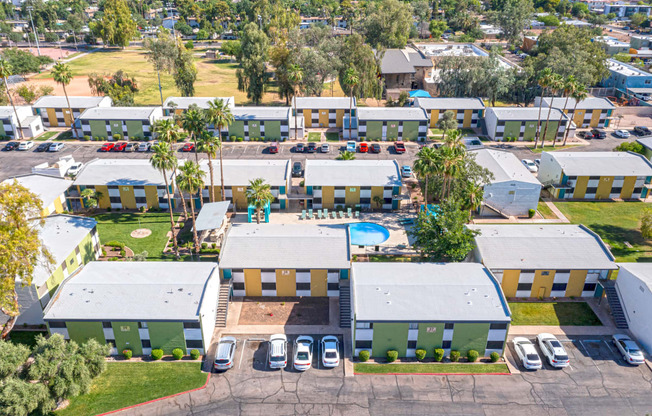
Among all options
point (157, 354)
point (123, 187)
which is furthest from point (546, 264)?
point (123, 187)

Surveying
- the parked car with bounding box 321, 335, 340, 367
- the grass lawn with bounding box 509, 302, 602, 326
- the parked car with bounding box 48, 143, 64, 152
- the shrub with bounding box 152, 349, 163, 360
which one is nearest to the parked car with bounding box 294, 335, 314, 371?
the parked car with bounding box 321, 335, 340, 367

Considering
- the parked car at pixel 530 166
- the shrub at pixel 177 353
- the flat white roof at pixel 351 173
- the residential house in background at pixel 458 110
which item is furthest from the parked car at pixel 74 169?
the parked car at pixel 530 166

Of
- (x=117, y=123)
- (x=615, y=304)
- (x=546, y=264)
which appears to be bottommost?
(x=615, y=304)

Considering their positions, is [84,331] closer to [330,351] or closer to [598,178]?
[330,351]

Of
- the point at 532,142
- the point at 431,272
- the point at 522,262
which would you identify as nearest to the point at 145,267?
the point at 431,272

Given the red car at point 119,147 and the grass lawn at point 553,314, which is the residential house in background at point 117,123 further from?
the grass lawn at point 553,314

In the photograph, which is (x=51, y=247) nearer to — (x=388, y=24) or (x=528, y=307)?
(x=528, y=307)
